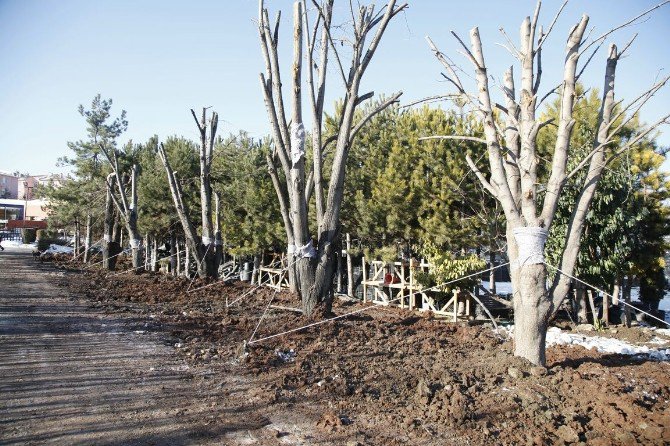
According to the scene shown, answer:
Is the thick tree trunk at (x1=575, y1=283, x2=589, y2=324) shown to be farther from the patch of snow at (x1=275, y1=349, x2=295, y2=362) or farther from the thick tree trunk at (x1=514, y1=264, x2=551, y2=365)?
the patch of snow at (x1=275, y1=349, x2=295, y2=362)

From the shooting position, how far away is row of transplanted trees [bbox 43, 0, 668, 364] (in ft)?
18.4

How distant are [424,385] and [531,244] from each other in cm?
192

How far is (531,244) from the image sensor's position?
5305mm

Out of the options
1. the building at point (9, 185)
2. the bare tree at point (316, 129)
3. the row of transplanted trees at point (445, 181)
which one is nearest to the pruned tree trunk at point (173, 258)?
the row of transplanted trees at point (445, 181)

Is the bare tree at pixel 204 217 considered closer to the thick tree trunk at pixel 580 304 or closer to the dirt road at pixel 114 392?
the dirt road at pixel 114 392

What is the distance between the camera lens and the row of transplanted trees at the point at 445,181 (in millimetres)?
5598

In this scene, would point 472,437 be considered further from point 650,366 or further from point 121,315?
point 121,315

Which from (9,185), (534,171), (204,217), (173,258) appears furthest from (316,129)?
(9,185)

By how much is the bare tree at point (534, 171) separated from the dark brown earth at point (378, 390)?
0.66 metres

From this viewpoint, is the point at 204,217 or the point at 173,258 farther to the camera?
the point at 173,258

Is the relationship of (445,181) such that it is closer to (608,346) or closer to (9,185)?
(608,346)

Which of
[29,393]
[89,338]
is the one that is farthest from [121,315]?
[29,393]

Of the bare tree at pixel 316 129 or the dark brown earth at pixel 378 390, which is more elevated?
the bare tree at pixel 316 129

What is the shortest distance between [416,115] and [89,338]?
11725 mm
